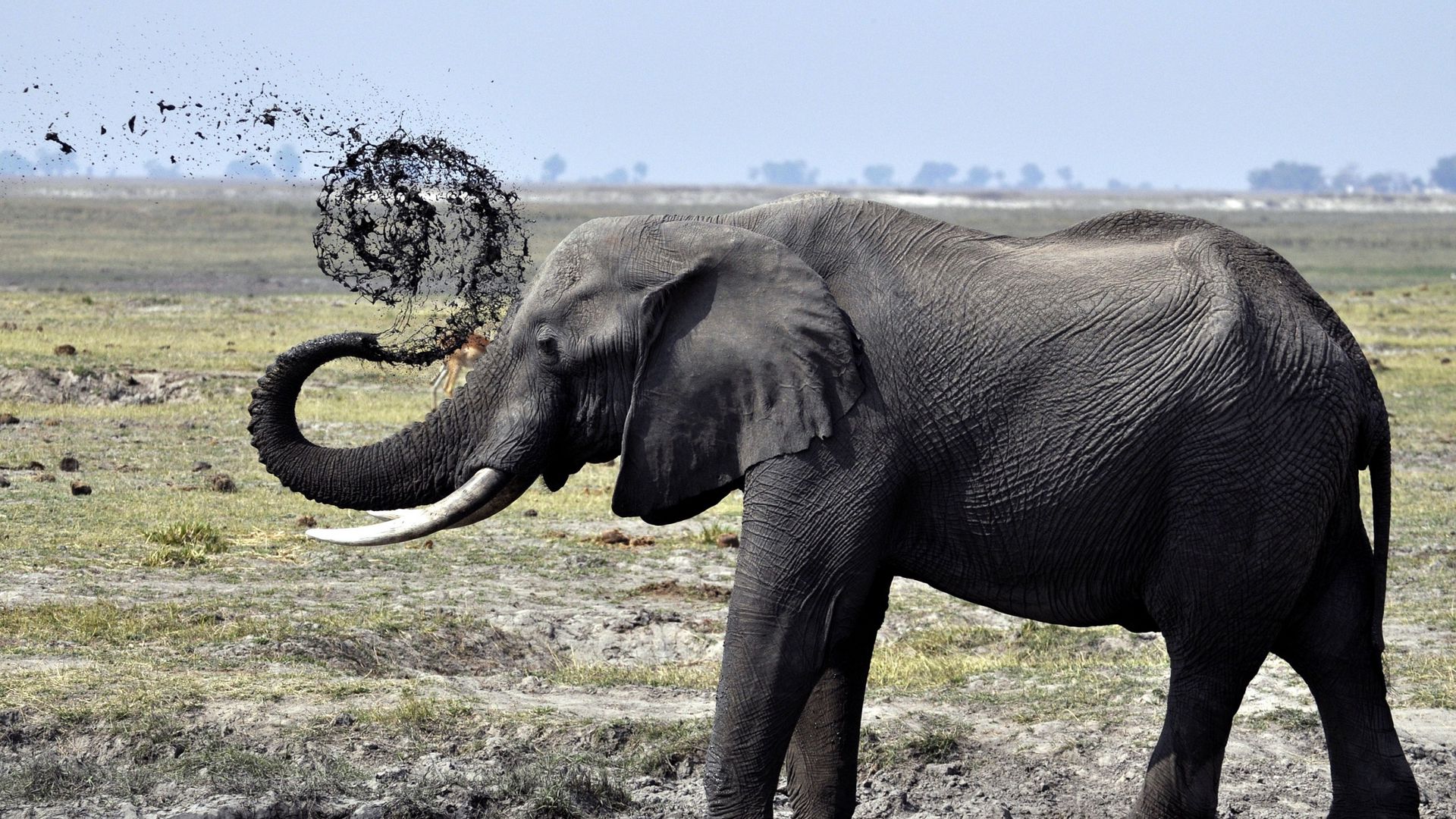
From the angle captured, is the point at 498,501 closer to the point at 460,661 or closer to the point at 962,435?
the point at 962,435

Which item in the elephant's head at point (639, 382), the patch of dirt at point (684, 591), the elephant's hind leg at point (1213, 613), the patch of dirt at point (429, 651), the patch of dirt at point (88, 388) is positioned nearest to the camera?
the elephant's hind leg at point (1213, 613)

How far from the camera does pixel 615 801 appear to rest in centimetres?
764

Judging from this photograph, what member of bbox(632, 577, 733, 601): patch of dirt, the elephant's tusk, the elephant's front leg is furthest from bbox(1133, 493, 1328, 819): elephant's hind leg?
bbox(632, 577, 733, 601): patch of dirt

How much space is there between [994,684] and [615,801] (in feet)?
9.24

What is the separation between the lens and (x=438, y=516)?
19.3 ft

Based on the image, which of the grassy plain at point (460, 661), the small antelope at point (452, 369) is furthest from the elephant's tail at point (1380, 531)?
the small antelope at point (452, 369)

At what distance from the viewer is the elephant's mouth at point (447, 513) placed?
5879 millimetres

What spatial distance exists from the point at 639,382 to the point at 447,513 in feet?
2.57

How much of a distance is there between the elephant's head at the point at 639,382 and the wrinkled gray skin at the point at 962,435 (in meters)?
0.01

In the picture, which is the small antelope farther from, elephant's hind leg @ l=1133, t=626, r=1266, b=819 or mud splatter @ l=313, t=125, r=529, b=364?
elephant's hind leg @ l=1133, t=626, r=1266, b=819

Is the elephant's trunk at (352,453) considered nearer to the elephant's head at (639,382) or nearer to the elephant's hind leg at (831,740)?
the elephant's head at (639,382)

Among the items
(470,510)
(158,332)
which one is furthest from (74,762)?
(158,332)

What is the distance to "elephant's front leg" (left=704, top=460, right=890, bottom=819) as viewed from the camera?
563cm

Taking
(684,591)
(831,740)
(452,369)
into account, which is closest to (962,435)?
(831,740)
